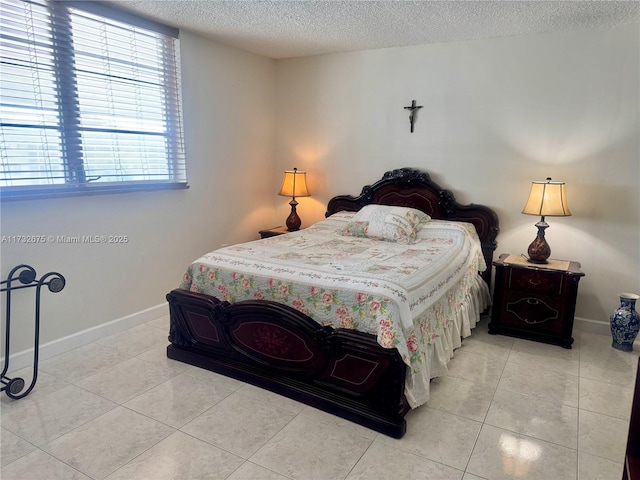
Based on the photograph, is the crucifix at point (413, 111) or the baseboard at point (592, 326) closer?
the baseboard at point (592, 326)

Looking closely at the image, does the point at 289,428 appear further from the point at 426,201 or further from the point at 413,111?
the point at 413,111

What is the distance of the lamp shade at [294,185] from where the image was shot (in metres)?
4.36

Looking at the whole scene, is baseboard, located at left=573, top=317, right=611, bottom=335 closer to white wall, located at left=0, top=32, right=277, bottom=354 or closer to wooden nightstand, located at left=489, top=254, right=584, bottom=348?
wooden nightstand, located at left=489, top=254, right=584, bottom=348

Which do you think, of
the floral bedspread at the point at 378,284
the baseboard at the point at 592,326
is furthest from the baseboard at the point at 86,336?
the baseboard at the point at 592,326

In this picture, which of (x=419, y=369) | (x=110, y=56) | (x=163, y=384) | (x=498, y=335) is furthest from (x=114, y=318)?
(x=498, y=335)

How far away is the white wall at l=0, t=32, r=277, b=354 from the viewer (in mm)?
2783

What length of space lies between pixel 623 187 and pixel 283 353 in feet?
9.36

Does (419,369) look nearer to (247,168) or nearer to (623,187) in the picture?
(623,187)

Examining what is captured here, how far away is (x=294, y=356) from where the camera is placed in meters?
2.38

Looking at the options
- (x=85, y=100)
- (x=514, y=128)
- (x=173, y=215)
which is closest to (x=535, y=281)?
(x=514, y=128)

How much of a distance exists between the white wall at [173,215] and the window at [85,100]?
5.7 inches

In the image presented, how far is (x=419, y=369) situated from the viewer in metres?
2.17

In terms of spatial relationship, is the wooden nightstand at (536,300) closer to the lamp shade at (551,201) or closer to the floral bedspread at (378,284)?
the floral bedspread at (378,284)

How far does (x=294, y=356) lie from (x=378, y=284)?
642mm
